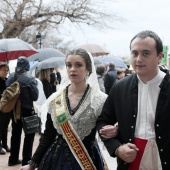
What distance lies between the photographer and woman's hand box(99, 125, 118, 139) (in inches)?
76.2

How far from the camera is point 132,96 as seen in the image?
1.91m

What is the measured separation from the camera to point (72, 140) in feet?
7.76

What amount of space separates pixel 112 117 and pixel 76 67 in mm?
593

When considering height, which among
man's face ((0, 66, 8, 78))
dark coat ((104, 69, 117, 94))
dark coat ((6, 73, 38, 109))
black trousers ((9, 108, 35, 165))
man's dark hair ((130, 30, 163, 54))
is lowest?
black trousers ((9, 108, 35, 165))

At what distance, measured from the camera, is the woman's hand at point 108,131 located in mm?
1935

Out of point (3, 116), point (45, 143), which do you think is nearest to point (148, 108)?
point (45, 143)

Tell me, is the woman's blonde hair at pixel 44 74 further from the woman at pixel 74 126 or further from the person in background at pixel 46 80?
the woman at pixel 74 126

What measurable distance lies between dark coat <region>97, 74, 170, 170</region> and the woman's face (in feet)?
1.59

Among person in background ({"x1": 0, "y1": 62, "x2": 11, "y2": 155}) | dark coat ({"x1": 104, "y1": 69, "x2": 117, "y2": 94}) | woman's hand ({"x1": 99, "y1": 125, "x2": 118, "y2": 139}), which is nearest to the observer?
woman's hand ({"x1": 99, "y1": 125, "x2": 118, "y2": 139})

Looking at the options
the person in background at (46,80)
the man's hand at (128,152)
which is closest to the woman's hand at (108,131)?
the man's hand at (128,152)

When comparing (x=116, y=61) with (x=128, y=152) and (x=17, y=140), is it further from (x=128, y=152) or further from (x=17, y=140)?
(x=128, y=152)

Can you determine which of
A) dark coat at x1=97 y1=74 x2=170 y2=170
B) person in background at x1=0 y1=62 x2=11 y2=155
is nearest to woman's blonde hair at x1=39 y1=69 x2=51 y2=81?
person in background at x1=0 y1=62 x2=11 y2=155

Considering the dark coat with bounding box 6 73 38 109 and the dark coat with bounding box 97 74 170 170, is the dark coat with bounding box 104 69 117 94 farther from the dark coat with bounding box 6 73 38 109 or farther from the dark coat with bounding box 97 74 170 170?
the dark coat with bounding box 97 74 170 170

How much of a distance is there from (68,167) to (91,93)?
0.60 meters
